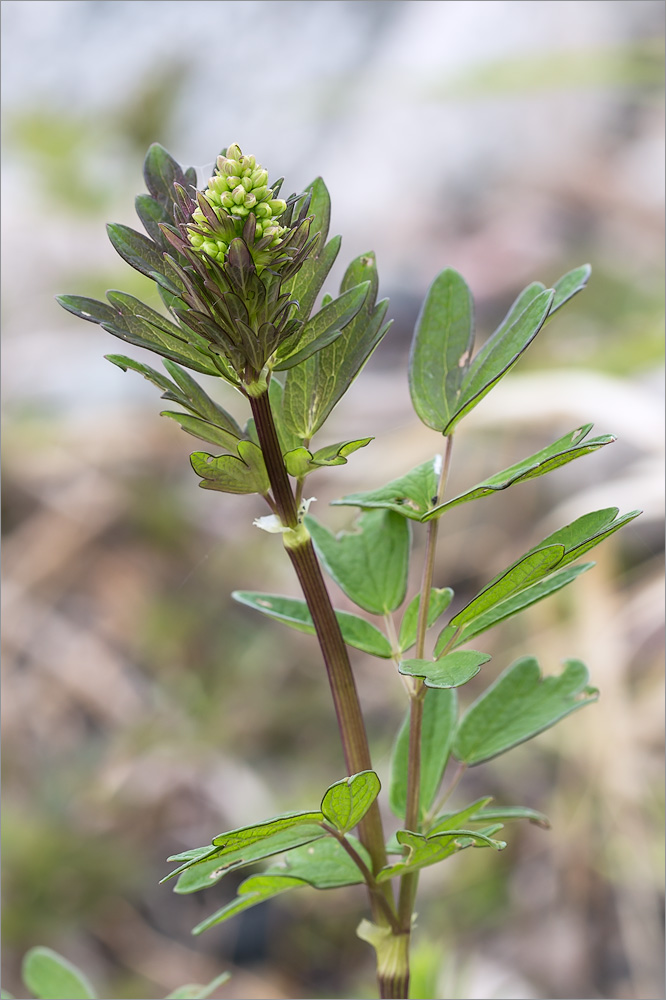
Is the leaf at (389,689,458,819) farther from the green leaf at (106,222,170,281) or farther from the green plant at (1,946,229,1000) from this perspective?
the green leaf at (106,222,170,281)

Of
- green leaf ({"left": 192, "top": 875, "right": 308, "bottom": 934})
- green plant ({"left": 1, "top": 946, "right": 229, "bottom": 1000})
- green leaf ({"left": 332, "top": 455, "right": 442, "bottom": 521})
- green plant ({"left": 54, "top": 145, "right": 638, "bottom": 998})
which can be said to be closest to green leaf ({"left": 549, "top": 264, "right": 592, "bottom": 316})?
green plant ({"left": 54, "top": 145, "right": 638, "bottom": 998})

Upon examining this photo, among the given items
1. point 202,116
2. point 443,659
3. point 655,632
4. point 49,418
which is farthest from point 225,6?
point 443,659

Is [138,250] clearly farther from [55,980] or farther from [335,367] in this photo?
[55,980]

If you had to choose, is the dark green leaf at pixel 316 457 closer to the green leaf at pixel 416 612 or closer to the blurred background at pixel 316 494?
the green leaf at pixel 416 612

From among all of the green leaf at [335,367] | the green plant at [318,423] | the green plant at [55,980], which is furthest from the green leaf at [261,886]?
the green leaf at [335,367]

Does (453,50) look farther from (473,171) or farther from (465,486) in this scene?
(465,486)
